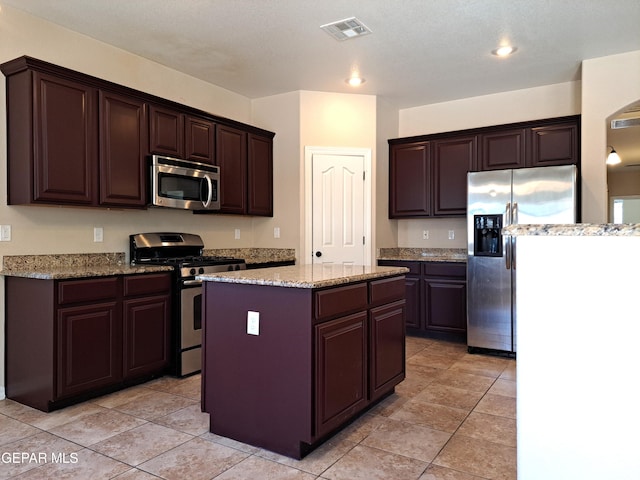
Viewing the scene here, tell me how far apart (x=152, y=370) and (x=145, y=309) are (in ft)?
1.59

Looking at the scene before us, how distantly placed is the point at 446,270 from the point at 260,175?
226 cm

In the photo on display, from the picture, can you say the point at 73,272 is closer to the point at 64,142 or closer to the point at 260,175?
the point at 64,142

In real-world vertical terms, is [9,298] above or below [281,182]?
below

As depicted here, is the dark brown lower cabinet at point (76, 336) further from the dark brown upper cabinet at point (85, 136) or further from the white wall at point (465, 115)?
the white wall at point (465, 115)

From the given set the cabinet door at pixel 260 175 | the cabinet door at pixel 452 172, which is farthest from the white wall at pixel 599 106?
the cabinet door at pixel 260 175

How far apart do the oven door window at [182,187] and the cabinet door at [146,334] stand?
90 centimetres

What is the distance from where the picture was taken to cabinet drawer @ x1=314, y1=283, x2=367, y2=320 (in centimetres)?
236

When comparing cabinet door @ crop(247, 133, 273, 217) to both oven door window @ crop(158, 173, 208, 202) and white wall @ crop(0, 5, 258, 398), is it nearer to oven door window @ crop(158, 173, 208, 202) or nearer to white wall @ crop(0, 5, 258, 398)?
white wall @ crop(0, 5, 258, 398)

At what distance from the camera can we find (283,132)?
517cm

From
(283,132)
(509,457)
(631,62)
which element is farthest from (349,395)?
(631,62)

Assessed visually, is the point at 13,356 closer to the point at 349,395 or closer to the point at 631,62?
the point at 349,395

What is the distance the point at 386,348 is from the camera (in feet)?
9.99

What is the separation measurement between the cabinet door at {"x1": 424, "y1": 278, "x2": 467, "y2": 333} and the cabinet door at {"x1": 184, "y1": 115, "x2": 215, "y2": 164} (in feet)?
8.69

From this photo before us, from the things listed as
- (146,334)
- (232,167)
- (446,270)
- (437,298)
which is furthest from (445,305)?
(146,334)
